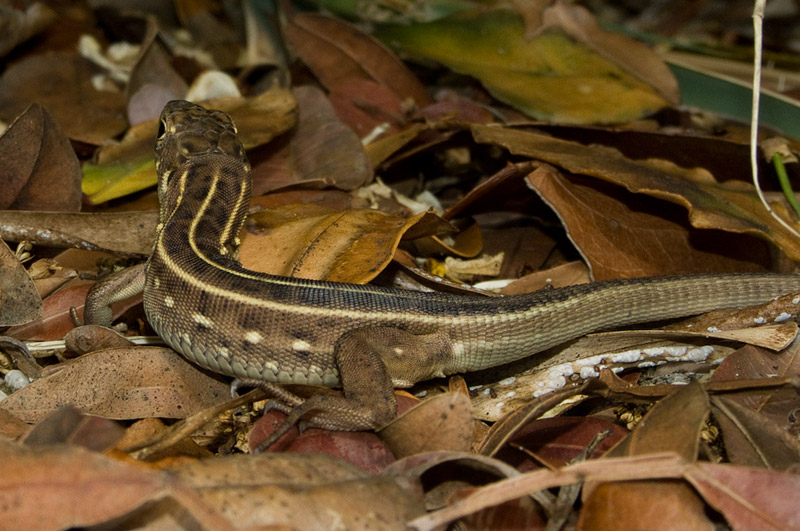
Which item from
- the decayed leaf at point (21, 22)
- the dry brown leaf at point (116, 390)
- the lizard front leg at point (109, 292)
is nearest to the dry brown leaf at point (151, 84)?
the decayed leaf at point (21, 22)

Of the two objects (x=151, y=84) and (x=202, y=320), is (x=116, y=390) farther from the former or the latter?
(x=151, y=84)

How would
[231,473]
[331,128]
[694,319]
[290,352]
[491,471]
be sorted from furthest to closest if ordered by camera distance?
[331,128] < [694,319] < [290,352] < [491,471] < [231,473]

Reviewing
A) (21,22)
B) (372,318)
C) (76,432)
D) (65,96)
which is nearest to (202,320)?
(372,318)

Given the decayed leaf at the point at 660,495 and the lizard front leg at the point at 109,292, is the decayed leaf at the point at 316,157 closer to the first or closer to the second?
the lizard front leg at the point at 109,292

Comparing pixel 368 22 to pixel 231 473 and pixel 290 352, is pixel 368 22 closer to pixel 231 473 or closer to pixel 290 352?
pixel 290 352

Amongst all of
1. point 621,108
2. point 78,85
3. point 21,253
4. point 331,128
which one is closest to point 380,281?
point 331,128
